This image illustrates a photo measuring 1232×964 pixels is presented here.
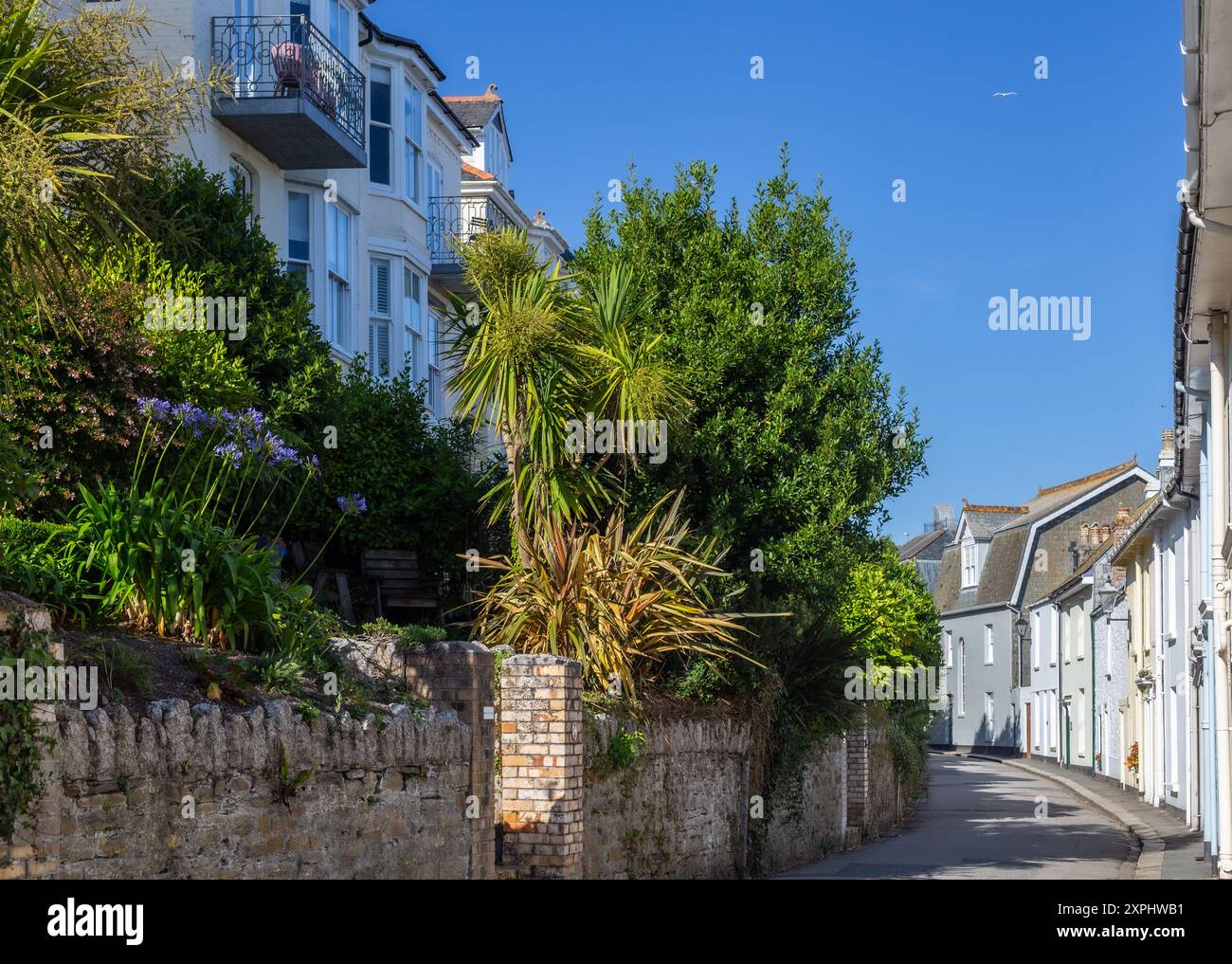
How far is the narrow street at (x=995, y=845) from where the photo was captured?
1797 cm

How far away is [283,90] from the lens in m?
18.9

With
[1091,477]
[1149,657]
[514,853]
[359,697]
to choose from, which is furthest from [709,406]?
[1091,477]

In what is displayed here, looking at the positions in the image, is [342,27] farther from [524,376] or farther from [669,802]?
[669,802]

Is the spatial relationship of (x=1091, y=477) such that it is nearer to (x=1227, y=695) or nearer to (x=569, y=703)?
(x=1227, y=695)

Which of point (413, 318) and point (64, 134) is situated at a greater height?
point (413, 318)

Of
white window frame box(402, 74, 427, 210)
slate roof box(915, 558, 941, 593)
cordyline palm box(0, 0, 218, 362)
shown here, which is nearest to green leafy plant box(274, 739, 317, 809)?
cordyline palm box(0, 0, 218, 362)

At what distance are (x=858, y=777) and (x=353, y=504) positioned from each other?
11.7 meters

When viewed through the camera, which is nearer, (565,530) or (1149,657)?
(565,530)

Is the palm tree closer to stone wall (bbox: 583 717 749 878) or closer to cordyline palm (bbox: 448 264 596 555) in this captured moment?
cordyline palm (bbox: 448 264 596 555)

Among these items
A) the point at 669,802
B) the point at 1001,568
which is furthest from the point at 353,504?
the point at 1001,568

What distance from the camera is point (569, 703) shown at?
11984 millimetres

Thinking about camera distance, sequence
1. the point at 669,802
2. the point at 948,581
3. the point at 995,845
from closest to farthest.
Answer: the point at 669,802, the point at 995,845, the point at 948,581

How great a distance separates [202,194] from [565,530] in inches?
218

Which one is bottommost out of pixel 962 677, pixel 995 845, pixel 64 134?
pixel 962 677
